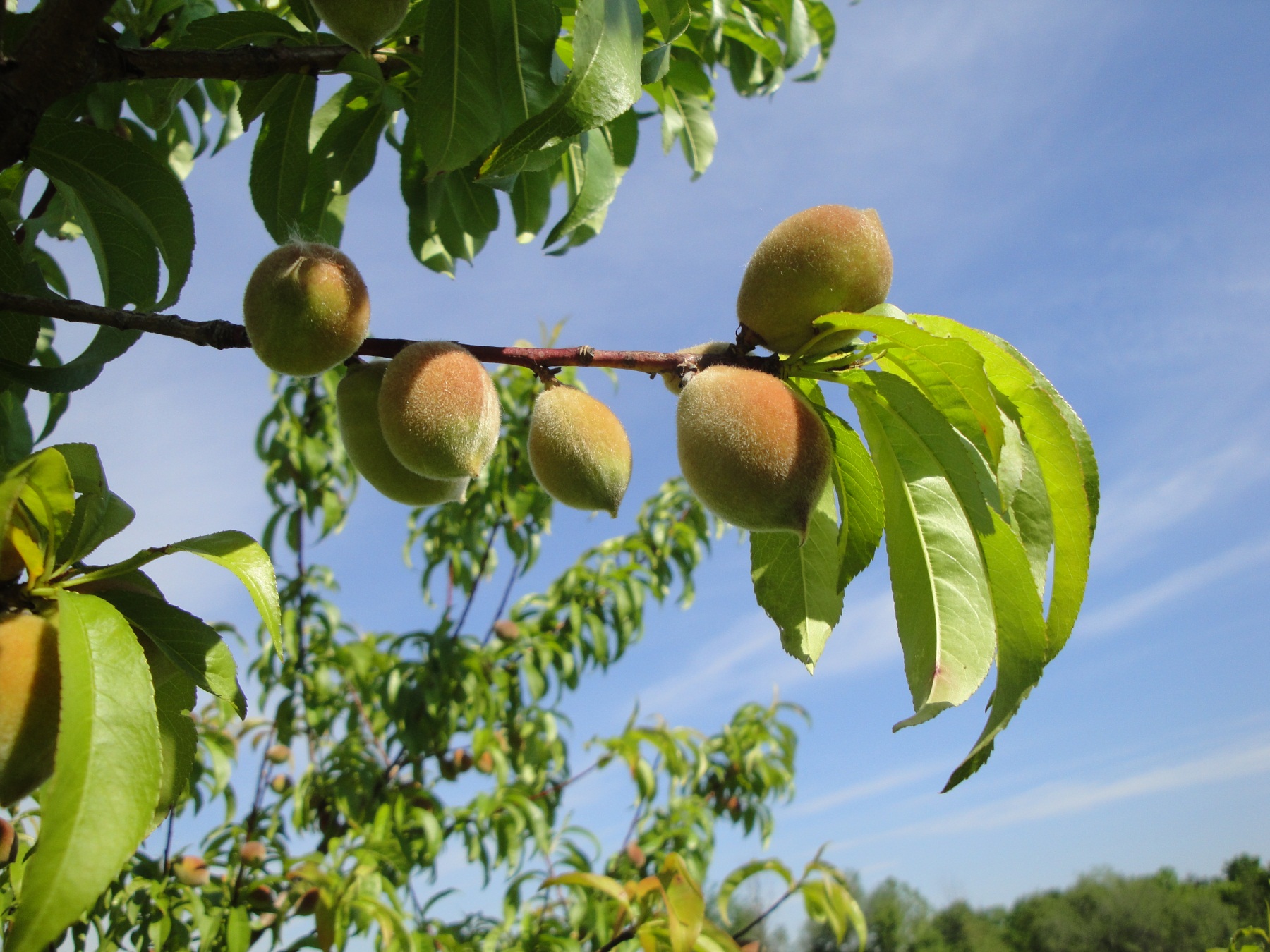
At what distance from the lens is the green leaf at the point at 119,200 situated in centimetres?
109

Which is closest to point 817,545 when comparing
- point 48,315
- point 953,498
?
point 953,498

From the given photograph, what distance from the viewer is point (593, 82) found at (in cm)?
79

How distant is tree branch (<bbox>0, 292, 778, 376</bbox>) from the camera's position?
0.89 meters

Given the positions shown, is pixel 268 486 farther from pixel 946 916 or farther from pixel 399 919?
pixel 946 916

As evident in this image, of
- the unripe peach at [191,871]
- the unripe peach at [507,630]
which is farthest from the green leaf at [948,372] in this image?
the unripe peach at [507,630]

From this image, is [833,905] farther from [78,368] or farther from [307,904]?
[78,368]

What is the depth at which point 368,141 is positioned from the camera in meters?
1.39

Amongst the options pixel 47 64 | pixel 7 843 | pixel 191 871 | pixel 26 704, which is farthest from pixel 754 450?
pixel 191 871

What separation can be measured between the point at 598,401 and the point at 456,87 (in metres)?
0.39

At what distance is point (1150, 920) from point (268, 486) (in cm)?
2654

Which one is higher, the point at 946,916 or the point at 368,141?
the point at 368,141

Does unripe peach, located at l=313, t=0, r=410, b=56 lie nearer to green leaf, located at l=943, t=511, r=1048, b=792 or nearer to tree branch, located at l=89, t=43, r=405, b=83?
tree branch, located at l=89, t=43, r=405, b=83

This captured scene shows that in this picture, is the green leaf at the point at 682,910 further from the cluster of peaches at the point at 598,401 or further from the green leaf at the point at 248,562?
the green leaf at the point at 248,562

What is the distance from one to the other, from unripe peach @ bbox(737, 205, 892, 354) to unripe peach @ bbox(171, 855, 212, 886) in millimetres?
2426
